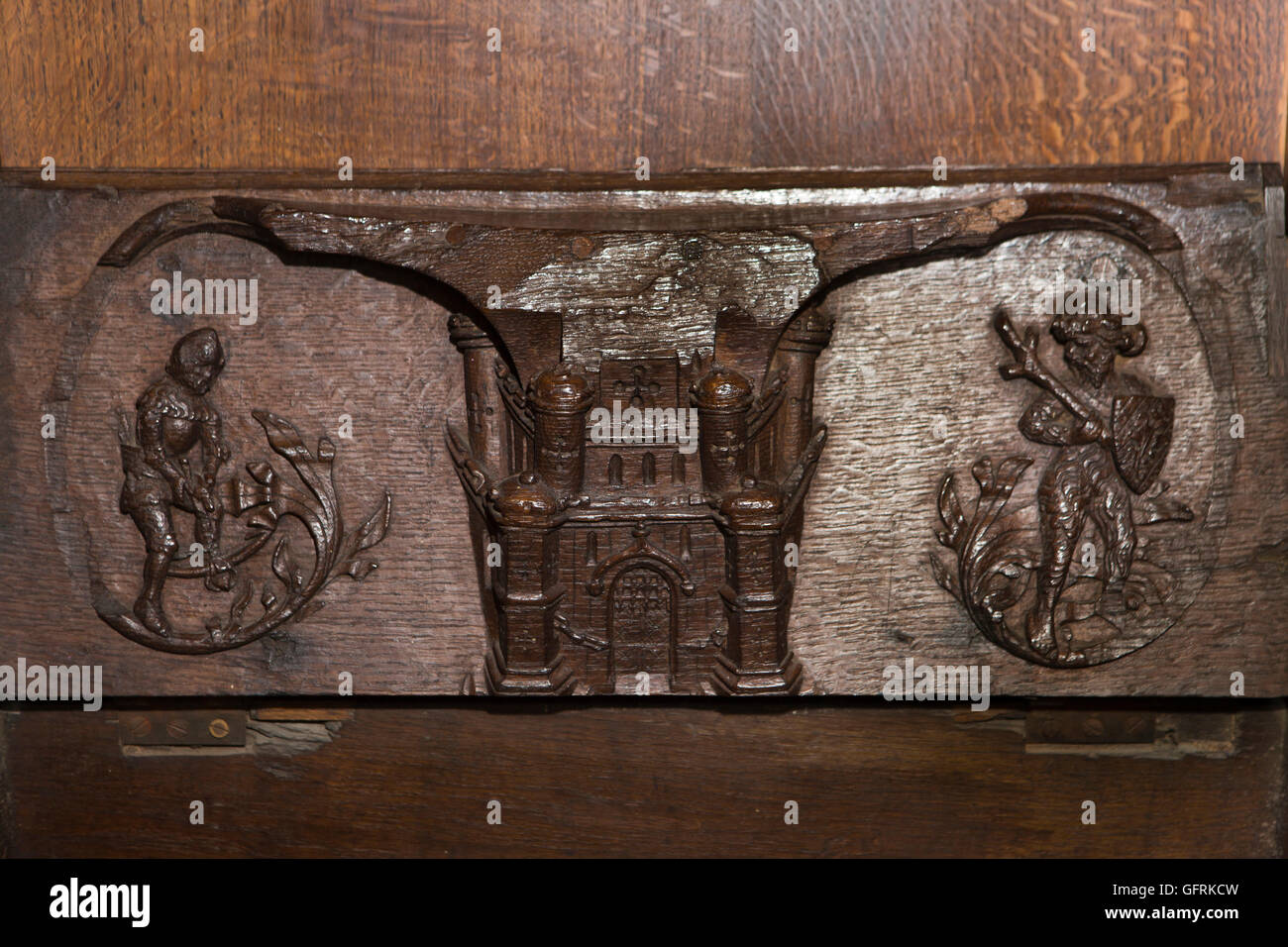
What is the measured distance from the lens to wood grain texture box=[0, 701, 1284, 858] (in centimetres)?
145

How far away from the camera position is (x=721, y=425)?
1280 millimetres

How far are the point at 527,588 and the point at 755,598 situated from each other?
29cm

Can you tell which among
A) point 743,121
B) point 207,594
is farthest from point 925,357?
point 207,594

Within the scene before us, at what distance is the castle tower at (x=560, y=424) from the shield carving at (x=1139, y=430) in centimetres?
68

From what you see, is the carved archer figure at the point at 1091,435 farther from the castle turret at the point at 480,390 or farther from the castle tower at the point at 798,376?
the castle turret at the point at 480,390

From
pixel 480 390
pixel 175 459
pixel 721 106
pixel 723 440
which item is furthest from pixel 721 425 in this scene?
pixel 175 459

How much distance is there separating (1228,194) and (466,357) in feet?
3.25

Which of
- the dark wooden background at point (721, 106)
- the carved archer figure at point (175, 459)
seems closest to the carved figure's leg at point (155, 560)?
the carved archer figure at point (175, 459)

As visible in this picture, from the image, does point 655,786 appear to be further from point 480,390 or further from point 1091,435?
point 1091,435

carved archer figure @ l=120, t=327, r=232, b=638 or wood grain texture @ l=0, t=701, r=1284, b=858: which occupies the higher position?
carved archer figure @ l=120, t=327, r=232, b=638

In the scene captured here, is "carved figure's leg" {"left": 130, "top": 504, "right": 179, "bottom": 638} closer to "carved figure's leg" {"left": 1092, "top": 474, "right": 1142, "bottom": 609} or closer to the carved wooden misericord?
the carved wooden misericord

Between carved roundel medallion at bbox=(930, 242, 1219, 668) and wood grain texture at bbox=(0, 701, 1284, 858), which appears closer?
carved roundel medallion at bbox=(930, 242, 1219, 668)

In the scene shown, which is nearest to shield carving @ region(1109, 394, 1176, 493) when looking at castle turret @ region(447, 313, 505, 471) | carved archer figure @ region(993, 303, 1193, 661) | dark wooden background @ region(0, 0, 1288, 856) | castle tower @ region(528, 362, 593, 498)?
carved archer figure @ region(993, 303, 1193, 661)

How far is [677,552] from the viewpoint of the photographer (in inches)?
52.9
